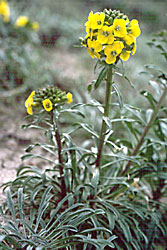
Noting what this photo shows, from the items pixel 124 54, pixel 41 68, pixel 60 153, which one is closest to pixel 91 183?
pixel 60 153

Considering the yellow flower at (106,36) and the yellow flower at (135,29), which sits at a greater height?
the yellow flower at (135,29)

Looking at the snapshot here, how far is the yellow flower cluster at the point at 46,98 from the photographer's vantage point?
1426 millimetres

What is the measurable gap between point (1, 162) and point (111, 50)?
4.44 ft

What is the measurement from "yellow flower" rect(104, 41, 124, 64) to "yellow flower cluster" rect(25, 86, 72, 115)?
0.32 meters

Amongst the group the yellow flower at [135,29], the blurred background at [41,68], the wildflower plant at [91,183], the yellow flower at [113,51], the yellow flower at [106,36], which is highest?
the blurred background at [41,68]

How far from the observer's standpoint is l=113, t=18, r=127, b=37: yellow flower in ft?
4.15

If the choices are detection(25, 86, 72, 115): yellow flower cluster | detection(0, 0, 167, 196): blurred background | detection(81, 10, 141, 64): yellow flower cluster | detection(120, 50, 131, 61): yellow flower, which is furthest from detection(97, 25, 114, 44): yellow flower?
detection(0, 0, 167, 196): blurred background

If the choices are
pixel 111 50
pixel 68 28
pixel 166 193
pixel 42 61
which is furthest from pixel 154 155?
pixel 68 28

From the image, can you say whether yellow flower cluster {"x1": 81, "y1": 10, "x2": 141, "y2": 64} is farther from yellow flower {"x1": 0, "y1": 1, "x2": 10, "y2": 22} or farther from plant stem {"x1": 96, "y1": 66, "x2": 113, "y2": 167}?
yellow flower {"x1": 0, "y1": 1, "x2": 10, "y2": 22}

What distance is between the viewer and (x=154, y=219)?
1.78 metres

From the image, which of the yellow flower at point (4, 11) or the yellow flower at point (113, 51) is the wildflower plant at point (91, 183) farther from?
the yellow flower at point (4, 11)

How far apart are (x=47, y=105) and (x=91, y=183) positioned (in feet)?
1.68

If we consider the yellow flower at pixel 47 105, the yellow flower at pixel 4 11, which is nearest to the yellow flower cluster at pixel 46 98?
the yellow flower at pixel 47 105

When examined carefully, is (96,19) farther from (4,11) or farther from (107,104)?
(4,11)
